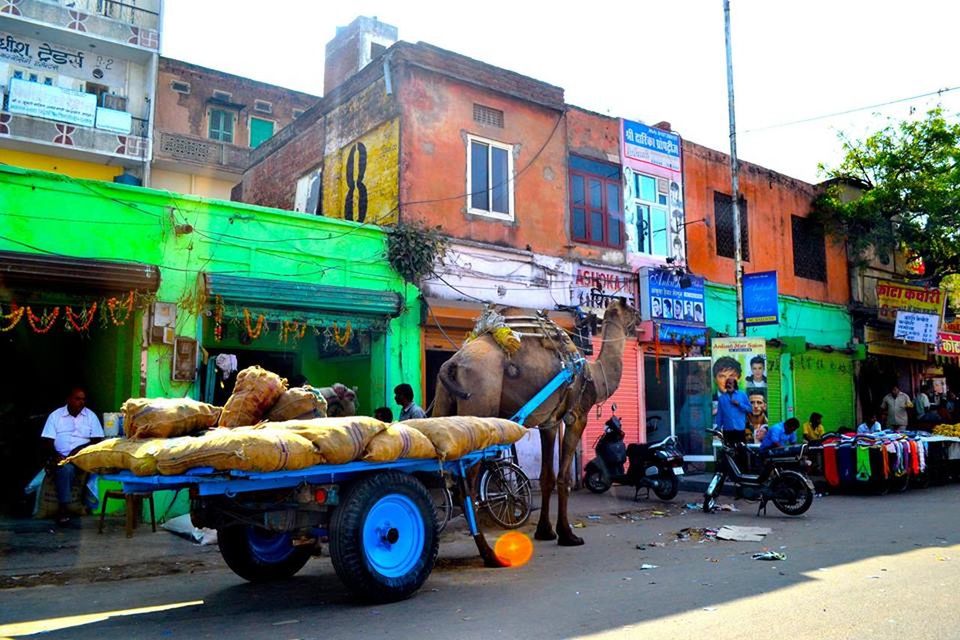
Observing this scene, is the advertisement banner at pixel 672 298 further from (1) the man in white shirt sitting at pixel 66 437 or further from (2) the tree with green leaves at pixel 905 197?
(1) the man in white shirt sitting at pixel 66 437

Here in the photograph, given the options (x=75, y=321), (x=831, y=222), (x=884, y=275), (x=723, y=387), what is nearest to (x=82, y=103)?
(x=75, y=321)

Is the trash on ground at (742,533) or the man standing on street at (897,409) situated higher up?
the man standing on street at (897,409)

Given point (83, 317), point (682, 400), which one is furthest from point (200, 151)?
point (682, 400)

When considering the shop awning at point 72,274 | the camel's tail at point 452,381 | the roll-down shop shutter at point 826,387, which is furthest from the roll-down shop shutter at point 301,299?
the roll-down shop shutter at point 826,387

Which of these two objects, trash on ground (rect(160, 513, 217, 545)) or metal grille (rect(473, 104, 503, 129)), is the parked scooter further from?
trash on ground (rect(160, 513, 217, 545))

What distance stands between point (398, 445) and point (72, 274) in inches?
253

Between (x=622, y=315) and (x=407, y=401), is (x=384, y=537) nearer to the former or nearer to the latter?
(x=407, y=401)

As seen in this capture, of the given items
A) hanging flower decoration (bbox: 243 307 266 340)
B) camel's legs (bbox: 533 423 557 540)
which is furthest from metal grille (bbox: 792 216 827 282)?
hanging flower decoration (bbox: 243 307 266 340)

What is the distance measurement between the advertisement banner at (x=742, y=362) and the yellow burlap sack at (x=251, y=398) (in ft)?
38.4

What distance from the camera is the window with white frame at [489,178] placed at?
587 inches

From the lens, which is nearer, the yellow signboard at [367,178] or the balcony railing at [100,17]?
the yellow signboard at [367,178]

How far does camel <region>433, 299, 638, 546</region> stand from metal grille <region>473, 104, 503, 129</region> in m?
6.61

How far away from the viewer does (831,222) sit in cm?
2192

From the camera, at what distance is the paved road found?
5141mm
